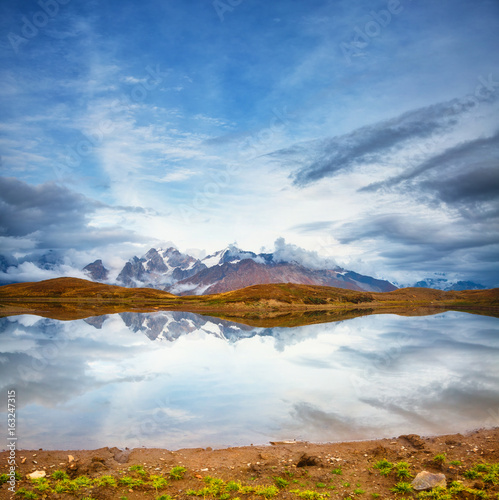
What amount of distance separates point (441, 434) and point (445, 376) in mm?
14765

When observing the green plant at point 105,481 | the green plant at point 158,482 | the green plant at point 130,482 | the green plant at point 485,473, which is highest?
the green plant at point 105,481

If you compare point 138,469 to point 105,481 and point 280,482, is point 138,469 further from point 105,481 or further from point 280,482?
point 280,482

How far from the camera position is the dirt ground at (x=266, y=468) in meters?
12.5

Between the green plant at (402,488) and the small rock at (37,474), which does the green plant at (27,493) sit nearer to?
the small rock at (37,474)

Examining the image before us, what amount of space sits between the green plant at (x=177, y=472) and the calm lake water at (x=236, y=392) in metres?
3.76

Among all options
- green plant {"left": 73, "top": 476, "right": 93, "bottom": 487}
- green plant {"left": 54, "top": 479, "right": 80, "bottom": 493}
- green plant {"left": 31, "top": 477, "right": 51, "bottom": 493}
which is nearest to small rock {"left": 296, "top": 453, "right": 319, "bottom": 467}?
green plant {"left": 73, "top": 476, "right": 93, "bottom": 487}

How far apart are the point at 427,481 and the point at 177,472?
972 centimetres

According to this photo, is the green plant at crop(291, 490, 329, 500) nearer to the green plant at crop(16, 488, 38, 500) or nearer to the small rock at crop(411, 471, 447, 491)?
the small rock at crop(411, 471, 447, 491)

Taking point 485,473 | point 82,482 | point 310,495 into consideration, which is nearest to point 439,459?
point 485,473

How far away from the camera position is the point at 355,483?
1347 cm

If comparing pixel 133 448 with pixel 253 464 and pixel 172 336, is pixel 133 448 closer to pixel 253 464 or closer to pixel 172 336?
pixel 253 464

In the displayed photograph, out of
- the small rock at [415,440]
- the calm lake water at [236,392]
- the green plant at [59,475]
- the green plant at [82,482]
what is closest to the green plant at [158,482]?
the green plant at [82,482]

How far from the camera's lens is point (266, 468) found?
1428 centimetres

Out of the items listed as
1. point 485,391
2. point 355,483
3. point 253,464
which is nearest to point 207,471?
point 253,464
